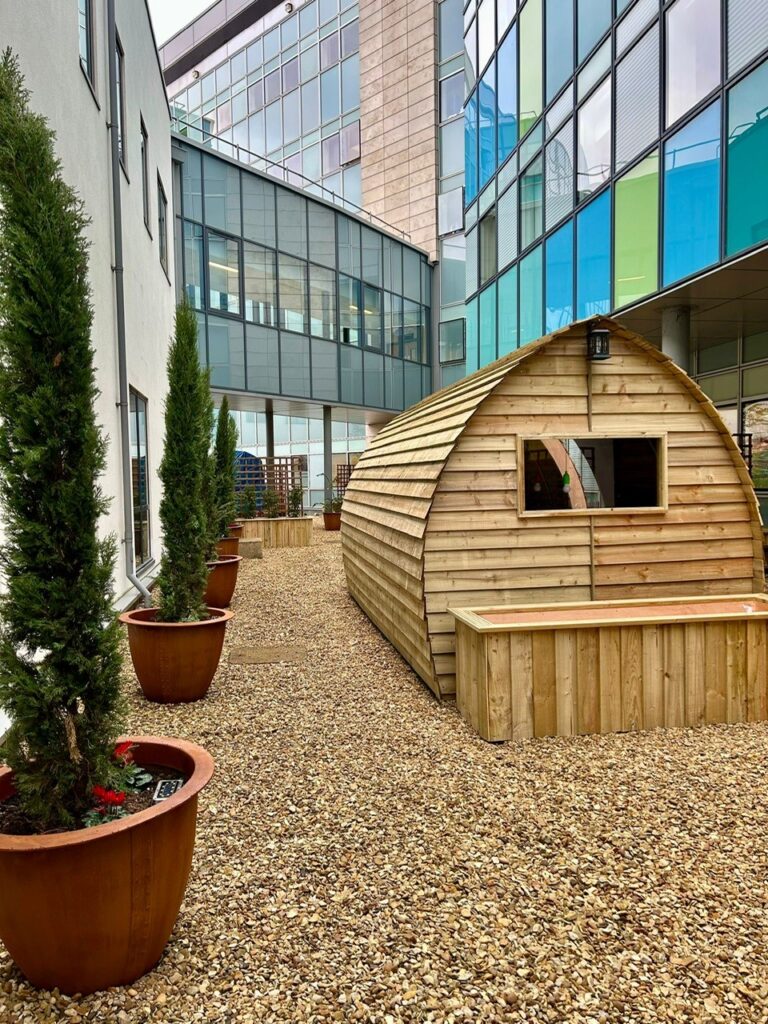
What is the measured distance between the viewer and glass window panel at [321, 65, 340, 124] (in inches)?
1217

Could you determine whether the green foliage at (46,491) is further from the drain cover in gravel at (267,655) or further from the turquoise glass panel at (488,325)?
the turquoise glass panel at (488,325)

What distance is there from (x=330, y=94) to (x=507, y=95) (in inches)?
738

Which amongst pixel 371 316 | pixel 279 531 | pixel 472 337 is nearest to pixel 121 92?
pixel 279 531

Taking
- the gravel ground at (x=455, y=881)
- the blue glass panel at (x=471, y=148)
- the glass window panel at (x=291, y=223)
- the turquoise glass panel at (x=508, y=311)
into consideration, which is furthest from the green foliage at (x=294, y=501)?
the gravel ground at (x=455, y=881)

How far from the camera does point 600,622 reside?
4672mm

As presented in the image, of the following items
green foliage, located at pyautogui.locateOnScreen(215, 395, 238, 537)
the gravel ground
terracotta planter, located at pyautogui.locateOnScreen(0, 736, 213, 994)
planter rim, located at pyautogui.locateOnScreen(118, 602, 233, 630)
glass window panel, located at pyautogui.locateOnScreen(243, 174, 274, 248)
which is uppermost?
glass window panel, located at pyautogui.locateOnScreen(243, 174, 274, 248)

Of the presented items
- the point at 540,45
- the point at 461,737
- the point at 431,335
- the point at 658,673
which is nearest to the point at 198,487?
the point at 461,737

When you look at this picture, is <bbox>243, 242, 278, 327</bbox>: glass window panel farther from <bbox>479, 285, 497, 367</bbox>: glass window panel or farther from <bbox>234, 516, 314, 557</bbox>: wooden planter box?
<bbox>479, 285, 497, 367</bbox>: glass window panel

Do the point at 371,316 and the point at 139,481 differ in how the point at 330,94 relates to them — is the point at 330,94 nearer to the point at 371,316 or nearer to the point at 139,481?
the point at 371,316

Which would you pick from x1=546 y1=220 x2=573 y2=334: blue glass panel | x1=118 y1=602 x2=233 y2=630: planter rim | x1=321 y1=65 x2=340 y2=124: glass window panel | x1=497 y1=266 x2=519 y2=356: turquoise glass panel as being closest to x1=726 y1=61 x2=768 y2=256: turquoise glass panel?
x1=546 y1=220 x2=573 y2=334: blue glass panel

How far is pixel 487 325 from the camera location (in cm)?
1745

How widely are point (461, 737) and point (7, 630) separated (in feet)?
10.1

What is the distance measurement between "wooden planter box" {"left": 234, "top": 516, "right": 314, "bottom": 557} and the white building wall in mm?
5204

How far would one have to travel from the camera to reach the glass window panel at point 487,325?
16938mm
